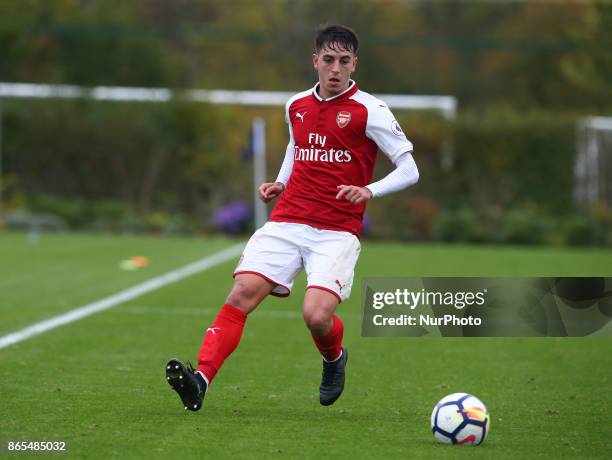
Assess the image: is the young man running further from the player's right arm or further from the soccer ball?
the soccer ball

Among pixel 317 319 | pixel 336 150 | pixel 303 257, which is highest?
pixel 336 150

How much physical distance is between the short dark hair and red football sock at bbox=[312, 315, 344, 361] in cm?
159

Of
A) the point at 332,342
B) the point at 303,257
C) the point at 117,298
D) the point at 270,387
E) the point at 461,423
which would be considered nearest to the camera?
the point at 461,423

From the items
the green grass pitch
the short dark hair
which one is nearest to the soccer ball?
the green grass pitch

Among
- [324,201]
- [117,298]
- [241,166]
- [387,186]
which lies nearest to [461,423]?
[387,186]

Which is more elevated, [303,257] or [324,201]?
[324,201]

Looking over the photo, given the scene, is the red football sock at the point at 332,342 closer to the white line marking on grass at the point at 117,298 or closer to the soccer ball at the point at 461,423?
the soccer ball at the point at 461,423

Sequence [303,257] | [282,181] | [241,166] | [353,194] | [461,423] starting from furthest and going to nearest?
[241,166] < [282,181] < [303,257] < [353,194] < [461,423]

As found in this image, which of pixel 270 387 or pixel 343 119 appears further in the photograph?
pixel 270 387

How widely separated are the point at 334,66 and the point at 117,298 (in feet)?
24.3

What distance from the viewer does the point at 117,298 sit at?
14023 mm

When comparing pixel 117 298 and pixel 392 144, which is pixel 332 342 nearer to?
pixel 392 144

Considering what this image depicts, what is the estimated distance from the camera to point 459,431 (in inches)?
248

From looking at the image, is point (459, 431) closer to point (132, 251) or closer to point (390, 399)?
point (390, 399)
